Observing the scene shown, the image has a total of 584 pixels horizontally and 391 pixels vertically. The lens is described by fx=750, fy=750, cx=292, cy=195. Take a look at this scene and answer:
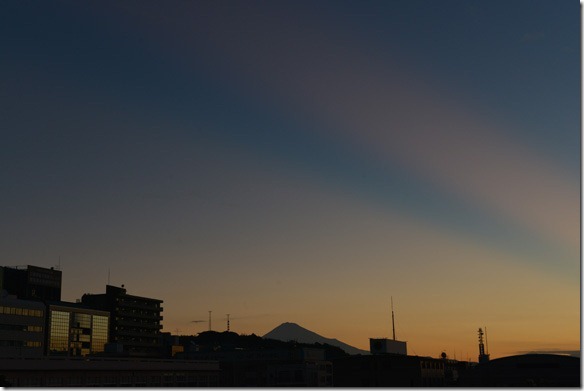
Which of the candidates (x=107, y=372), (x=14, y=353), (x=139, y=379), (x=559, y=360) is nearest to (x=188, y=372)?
(x=139, y=379)

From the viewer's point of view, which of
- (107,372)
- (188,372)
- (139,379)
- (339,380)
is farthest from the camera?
(339,380)

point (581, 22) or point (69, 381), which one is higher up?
point (581, 22)

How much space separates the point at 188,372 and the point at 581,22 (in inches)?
5573

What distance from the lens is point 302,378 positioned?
623 feet

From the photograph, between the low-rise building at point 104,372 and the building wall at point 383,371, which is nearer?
the low-rise building at point 104,372

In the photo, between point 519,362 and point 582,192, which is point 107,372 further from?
point 582,192

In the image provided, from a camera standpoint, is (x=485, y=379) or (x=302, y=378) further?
(x=302, y=378)

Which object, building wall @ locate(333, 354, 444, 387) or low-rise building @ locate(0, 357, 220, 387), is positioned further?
building wall @ locate(333, 354, 444, 387)

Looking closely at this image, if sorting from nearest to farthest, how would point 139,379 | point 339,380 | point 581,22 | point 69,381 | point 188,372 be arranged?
point 581,22 → point 69,381 → point 139,379 → point 188,372 → point 339,380

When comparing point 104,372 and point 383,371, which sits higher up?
point 104,372

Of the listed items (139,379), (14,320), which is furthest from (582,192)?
(14,320)

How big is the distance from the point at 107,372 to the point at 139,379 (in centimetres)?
1055

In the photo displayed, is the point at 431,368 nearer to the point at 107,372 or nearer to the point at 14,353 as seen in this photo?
the point at 107,372

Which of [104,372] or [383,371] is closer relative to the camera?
[104,372]
